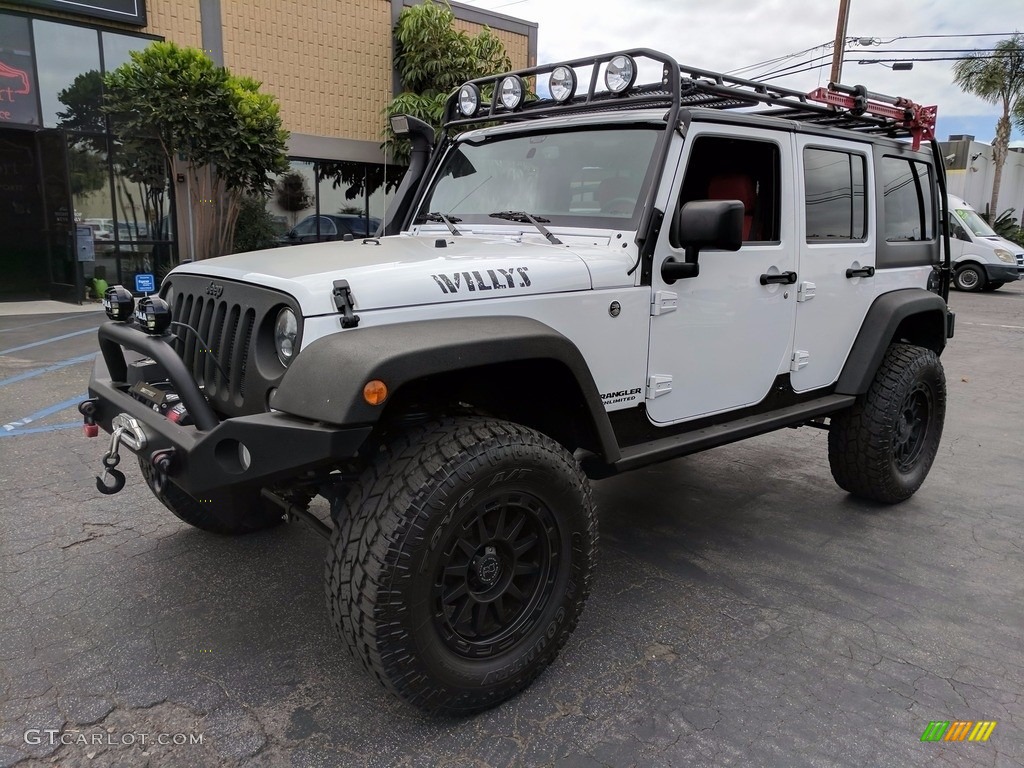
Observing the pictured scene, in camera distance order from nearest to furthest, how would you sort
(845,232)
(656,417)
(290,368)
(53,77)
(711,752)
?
(290,368), (711,752), (656,417), (845,232), (53,77)

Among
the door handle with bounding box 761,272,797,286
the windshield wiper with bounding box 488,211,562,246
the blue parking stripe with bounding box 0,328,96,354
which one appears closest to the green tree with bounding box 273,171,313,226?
the blue parking stripe with bounding box 0,328,96,354

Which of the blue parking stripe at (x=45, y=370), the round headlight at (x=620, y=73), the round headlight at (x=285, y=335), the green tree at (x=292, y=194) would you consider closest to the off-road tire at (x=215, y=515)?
the round headlight at (x=285, y=335)

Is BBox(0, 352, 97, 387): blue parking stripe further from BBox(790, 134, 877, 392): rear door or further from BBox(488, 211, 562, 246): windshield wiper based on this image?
BBox(790, 134, 877, 392): rear door

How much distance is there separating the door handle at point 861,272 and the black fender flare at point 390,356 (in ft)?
7.10

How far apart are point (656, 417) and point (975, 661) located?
4.97ft

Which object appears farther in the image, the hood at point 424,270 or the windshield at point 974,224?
the windshield at point 974,224

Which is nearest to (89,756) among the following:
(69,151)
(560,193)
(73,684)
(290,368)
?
(73,684)

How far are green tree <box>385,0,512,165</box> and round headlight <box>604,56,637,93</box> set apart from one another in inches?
457

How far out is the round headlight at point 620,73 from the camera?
297 centimetres

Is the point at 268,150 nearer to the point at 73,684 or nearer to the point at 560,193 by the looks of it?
the point at 560,193

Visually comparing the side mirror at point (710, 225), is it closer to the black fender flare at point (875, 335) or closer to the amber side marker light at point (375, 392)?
the amber side marker light at point (375, 392)

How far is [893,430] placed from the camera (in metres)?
4.10

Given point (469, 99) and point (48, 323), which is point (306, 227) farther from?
point (469, 99)

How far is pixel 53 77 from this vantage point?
38.1 feet
